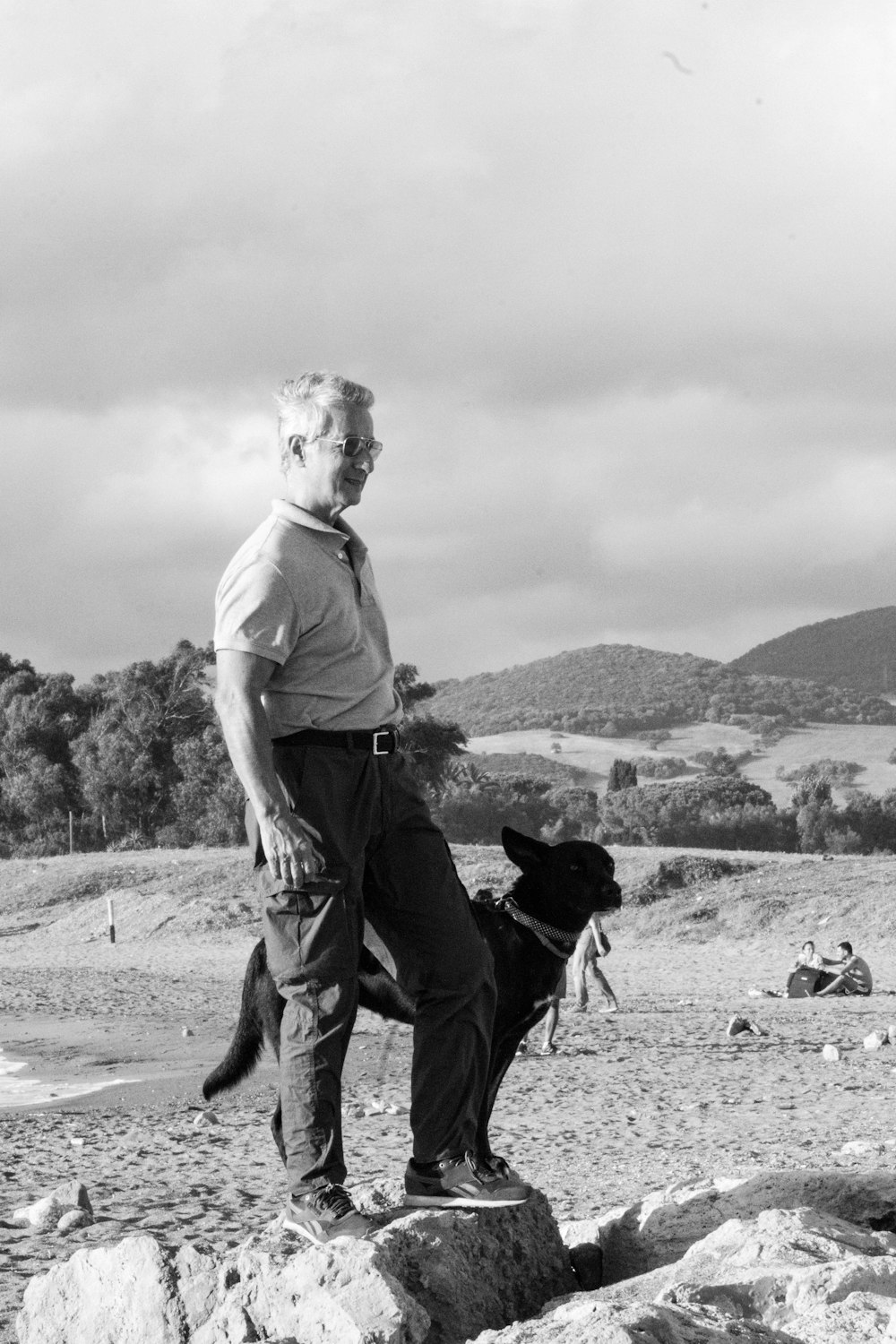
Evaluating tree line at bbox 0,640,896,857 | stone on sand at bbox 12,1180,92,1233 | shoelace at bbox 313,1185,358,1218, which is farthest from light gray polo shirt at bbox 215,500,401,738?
tree line at bbox 0,640,896,857

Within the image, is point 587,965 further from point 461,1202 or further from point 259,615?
point 259,615

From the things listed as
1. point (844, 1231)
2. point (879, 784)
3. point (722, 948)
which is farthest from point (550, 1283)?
point (879, 784)

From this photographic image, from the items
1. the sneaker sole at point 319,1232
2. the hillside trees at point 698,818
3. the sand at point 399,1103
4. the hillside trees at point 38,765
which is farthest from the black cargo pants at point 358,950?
the hillside trees at point 38,765

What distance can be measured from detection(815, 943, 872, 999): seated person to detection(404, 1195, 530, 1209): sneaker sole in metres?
13.4

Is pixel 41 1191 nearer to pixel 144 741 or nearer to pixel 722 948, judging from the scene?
pixel 722 948

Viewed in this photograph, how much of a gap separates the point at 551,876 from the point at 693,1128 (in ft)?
13.5

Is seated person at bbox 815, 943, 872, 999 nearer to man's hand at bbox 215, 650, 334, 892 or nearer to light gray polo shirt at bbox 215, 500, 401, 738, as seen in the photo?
light gray polo shirt at bbox 215, 500, 401, 738

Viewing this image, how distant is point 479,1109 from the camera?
14.0ft

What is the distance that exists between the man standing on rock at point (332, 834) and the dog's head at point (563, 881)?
22.9 inches

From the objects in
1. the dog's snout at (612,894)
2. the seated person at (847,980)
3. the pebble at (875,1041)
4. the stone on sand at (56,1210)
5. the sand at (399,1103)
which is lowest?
the seated person at (847,980)

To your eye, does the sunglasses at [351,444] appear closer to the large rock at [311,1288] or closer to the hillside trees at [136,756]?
the large rock at [311,1288]

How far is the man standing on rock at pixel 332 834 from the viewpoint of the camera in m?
3.89

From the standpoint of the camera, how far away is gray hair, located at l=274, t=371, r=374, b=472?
13.2 feet

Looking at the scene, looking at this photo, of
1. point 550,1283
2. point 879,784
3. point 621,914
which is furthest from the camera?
point 879,784
